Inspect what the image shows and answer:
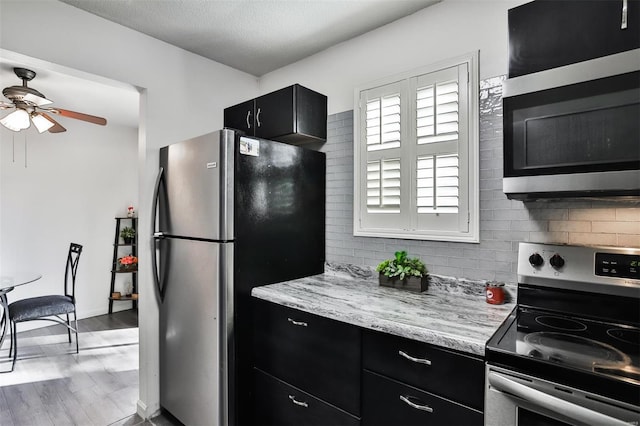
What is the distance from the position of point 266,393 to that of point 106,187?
393 cm

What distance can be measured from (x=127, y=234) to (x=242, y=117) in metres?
3.04

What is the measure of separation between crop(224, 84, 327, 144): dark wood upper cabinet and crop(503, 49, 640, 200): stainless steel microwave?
125 cm

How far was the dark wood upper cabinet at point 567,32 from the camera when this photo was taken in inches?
45.0

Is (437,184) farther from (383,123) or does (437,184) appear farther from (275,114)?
(275,114)

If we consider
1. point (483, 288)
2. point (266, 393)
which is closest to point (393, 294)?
point (483, 288)

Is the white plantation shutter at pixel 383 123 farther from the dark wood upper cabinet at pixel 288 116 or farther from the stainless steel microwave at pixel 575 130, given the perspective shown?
the stainless steel microwave at pixel 575 130

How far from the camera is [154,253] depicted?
2.23 metres

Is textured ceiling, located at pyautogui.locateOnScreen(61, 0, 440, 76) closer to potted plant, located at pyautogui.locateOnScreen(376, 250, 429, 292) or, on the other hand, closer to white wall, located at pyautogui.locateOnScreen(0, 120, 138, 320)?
potted plant, located at pyautogui.locateOnScreen(376, 250, 429, 292)

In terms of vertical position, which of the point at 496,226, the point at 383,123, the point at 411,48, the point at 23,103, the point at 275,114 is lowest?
the point at 496,226

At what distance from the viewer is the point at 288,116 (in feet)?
7.29

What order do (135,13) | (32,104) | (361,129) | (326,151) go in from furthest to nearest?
1. (32,104)
2. (326,151)
3. (361,129)
4. (135,13)

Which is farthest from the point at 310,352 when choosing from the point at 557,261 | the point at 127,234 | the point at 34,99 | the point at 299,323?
the point at 127,234

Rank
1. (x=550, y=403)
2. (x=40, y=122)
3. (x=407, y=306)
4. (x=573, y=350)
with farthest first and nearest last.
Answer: (x=40, y=122) < (x=407, y=306) < (x=573, y=350) < (x=550, y=403)

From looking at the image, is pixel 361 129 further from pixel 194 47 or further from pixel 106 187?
pixel 106 187
